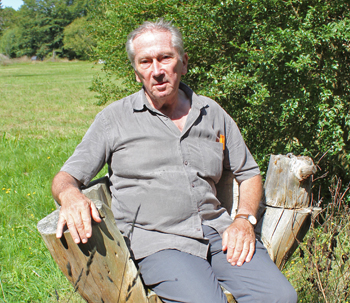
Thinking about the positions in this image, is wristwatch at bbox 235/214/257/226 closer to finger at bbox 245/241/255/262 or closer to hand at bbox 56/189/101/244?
finger at bbox 245/241/255/262

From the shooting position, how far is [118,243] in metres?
1.70

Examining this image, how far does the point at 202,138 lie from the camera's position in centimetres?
240

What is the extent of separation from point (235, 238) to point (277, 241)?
1.44ft

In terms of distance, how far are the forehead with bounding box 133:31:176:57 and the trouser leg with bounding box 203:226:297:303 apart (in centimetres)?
114

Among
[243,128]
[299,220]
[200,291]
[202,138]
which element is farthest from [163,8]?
[200,291]

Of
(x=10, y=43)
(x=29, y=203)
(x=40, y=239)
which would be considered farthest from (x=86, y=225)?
(x=10, y=43)

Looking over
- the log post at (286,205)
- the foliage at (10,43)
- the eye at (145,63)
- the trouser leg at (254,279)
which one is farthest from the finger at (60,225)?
the foliage at (10,43)

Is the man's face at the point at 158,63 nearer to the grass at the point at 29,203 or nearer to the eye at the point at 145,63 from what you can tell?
the eye at the point at 145,63

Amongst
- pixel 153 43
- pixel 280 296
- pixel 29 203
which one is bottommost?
pixel 29 203

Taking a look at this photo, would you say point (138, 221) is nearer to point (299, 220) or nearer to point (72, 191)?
point (72, 191)

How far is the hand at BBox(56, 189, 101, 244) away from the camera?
5.22 feet

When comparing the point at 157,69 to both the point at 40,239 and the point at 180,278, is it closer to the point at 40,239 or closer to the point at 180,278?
the point at 180,278

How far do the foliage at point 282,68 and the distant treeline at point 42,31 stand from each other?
2676 inches

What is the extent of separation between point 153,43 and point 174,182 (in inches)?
34.1
